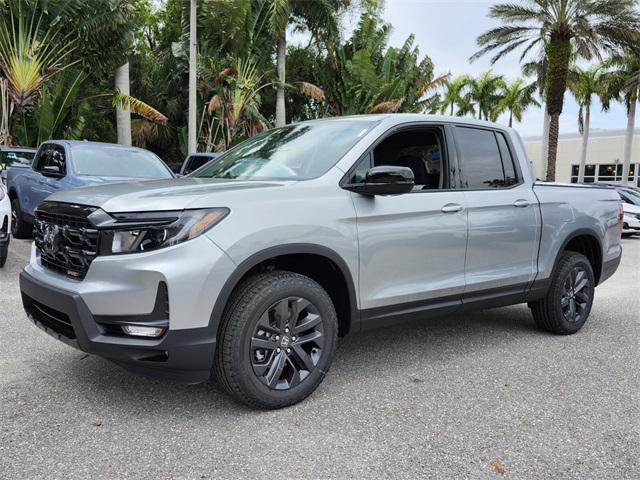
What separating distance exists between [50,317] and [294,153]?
6.03ft

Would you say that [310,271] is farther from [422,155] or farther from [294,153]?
[422,155]

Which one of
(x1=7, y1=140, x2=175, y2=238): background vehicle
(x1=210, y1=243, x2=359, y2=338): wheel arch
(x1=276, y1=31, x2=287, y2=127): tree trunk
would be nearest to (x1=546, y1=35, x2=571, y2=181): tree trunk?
(x1=276, y1=31, x2=287, y2=127): tree trunk

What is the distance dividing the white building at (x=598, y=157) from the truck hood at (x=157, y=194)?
137ft

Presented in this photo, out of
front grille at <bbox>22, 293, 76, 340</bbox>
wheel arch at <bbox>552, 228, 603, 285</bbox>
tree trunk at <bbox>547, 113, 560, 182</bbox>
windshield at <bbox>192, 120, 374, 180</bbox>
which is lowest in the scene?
front grille at <bbox>22, 293, 76, 340</bbox>

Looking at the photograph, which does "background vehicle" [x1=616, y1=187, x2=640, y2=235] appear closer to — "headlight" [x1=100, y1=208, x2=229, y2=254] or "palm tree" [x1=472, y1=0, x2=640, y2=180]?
"palm tree" [x1=472, y1=0, x2=640, y2=180]

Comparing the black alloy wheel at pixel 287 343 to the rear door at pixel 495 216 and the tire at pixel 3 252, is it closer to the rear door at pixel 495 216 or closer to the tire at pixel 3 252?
the rear door at pixel 495 216

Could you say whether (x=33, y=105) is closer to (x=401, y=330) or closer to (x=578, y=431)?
(x=401, y=330)

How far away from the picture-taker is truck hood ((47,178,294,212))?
3008 millimetres

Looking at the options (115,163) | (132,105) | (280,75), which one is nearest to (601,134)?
(280,75)

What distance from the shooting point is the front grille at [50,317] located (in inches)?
123

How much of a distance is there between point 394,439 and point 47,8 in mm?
16939

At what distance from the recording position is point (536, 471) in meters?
2.79

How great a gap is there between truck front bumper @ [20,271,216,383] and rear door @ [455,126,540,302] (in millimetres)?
2088

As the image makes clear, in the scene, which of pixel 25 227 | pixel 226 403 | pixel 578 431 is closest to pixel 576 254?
pixel 578 431
